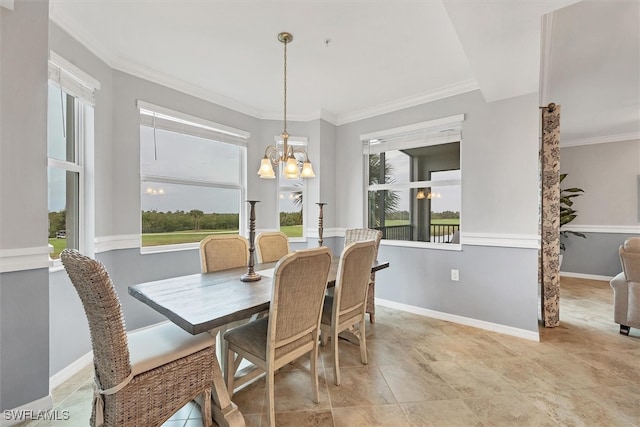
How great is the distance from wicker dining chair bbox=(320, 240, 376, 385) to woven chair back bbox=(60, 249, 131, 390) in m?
1.17

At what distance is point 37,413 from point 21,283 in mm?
767

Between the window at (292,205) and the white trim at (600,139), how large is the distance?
5.06 metres

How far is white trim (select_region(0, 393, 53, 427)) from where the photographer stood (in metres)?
1.47

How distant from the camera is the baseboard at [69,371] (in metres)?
1.86

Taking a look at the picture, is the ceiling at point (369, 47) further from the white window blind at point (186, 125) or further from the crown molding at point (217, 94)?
the white window blind at point (186, 125)

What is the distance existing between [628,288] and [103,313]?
4.14 metres

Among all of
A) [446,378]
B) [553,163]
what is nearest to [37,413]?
[446,378]

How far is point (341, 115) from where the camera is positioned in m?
3.86

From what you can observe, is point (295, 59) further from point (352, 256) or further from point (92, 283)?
point (92, 283)

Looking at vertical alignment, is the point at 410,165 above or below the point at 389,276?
above

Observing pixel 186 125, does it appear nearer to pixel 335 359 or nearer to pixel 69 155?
pixel 69 155

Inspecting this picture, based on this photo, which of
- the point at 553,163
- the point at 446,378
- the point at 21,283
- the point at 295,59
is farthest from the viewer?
the point at 553,163

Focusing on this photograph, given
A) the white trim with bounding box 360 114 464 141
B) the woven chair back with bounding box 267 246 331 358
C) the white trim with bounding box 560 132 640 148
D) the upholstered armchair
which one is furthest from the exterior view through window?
the white trim with bounding box 560 132 640 148

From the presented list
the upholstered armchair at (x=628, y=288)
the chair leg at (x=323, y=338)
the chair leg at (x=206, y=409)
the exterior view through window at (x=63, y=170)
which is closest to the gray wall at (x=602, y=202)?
the upholstered armchair at (x=628, y=288)
